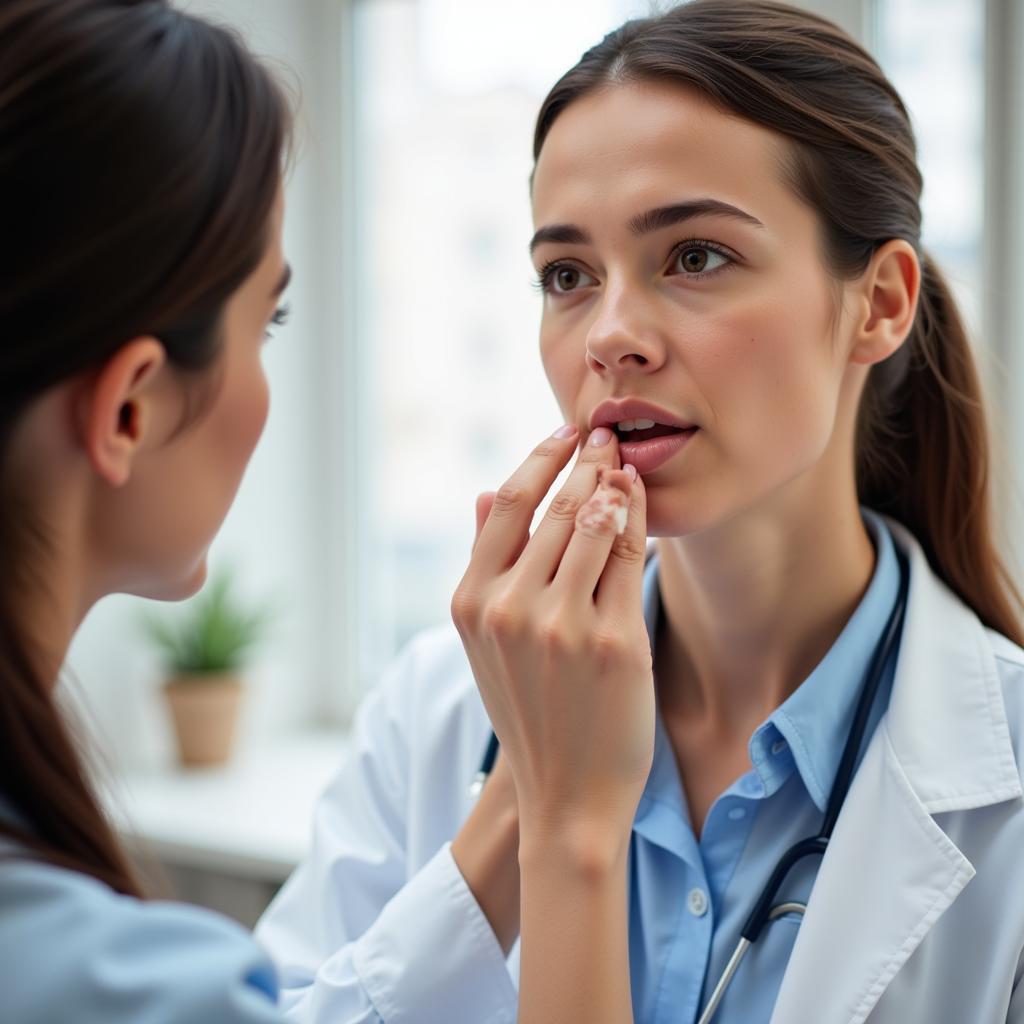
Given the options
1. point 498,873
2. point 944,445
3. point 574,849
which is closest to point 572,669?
point 574,849

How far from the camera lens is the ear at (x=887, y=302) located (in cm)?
113

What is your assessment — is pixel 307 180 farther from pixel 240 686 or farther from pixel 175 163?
pixel 175 163

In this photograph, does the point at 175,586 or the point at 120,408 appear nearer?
the point at 120,408

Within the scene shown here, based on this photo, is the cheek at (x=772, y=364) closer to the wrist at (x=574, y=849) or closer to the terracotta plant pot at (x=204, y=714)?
the wrist at (x=574, y=849)

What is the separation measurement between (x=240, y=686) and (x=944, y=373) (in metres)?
1.41

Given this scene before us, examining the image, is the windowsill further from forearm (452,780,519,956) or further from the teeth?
the teeth

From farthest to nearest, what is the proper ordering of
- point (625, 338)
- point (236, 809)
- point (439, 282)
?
point (439, 282)
point (236, 809)
point (625, 338)

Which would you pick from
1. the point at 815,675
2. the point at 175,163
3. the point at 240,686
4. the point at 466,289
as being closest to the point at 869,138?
the point at 815,675

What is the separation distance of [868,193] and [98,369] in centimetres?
76

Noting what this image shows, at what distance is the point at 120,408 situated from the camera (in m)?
0.70

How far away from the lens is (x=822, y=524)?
1.19 meters

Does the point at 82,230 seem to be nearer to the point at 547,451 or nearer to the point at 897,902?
the point at 547,451

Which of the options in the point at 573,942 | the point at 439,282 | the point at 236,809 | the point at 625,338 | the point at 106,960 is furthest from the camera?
the point at 439,282

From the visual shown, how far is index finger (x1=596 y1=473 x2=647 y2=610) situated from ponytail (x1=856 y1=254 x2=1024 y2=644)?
382 millimetres
